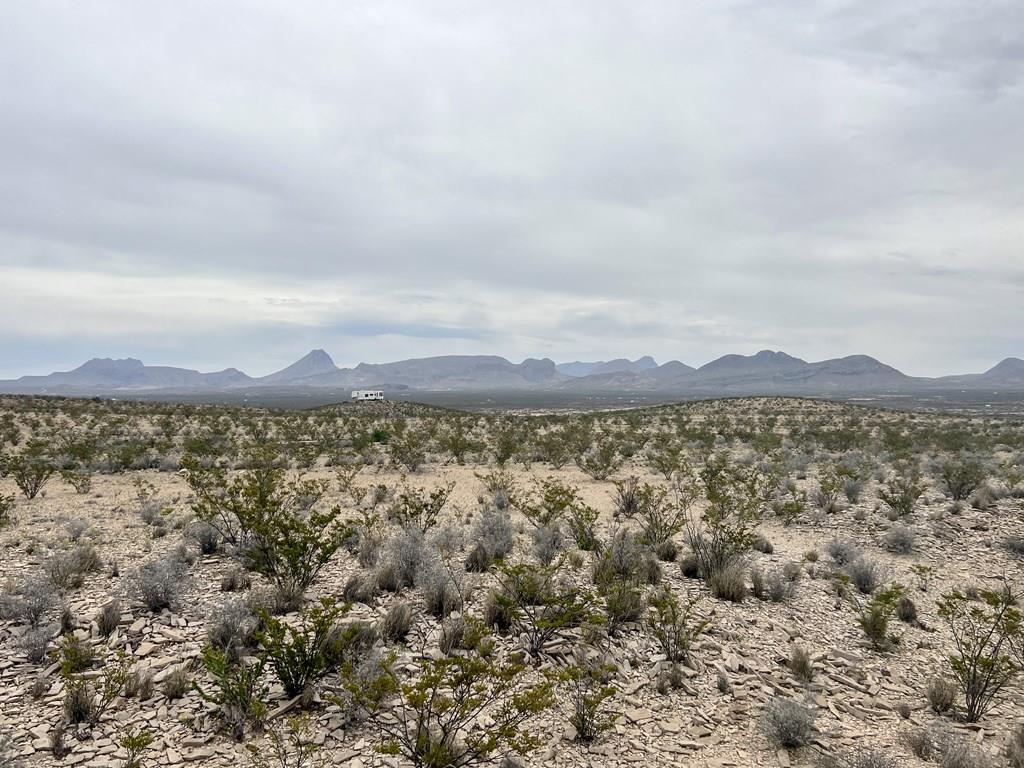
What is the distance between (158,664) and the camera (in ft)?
20.3

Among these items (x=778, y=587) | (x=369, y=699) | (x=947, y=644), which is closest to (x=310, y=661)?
(x=369, y=699)

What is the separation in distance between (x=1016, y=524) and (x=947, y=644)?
7863 mm

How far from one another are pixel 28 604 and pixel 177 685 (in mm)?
2976

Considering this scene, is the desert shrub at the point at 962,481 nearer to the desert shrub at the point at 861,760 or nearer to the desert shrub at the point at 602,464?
the desert shrub at the point at 602,464

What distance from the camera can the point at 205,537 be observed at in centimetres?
1009

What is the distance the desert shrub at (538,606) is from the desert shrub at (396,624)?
1.22m

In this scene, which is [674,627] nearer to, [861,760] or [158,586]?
[861,760]

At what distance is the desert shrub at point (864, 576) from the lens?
934 cm

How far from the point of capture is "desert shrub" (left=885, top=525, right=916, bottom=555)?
11508mm

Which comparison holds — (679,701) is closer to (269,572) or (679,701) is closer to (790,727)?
(790,727)

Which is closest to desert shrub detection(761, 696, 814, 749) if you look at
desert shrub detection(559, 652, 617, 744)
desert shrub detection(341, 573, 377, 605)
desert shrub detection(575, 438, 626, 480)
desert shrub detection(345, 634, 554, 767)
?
desert shrub detection(559, 652, 617, 744)

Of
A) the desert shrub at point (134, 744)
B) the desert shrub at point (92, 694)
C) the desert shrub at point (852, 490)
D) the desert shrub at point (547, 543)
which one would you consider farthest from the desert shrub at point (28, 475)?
the desert shrub at point (852, 490)

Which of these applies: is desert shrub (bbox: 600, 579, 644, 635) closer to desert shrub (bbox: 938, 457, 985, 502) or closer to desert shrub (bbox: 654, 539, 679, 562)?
desert shrub (bbox: 654, 539, 679, 562)

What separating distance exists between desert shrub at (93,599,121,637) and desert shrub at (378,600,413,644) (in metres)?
3.38
